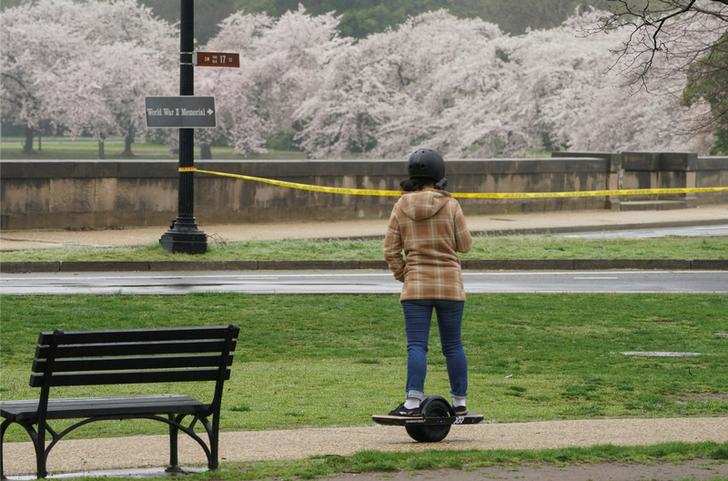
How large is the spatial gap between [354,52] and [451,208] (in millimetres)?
60909

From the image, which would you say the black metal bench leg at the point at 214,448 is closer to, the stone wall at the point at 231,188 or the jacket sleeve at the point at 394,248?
the jacket sleeve at the point at 394,248

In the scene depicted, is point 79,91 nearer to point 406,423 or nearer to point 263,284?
point 263,284

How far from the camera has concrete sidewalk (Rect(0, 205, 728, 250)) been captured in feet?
82.4

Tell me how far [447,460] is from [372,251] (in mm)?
15762

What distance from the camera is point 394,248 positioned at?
8836mm

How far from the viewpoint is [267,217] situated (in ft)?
96.3

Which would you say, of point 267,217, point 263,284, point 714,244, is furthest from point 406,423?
point 267,217

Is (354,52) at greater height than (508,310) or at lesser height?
greater

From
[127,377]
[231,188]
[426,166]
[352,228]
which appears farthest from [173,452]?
[352,228]

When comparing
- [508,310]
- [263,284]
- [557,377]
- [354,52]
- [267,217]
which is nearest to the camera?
[557,377]

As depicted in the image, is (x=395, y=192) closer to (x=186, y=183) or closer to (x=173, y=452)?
(x=186, y=183)

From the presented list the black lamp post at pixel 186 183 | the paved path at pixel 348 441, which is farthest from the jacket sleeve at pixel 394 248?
the black lamp post at pixel 186 183

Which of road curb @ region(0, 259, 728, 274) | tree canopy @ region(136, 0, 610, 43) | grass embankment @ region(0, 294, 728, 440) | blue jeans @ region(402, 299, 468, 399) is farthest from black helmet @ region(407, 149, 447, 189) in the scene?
tree canopy @ region(136, 0, 610, 43)

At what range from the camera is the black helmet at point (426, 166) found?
8781 millimetres
